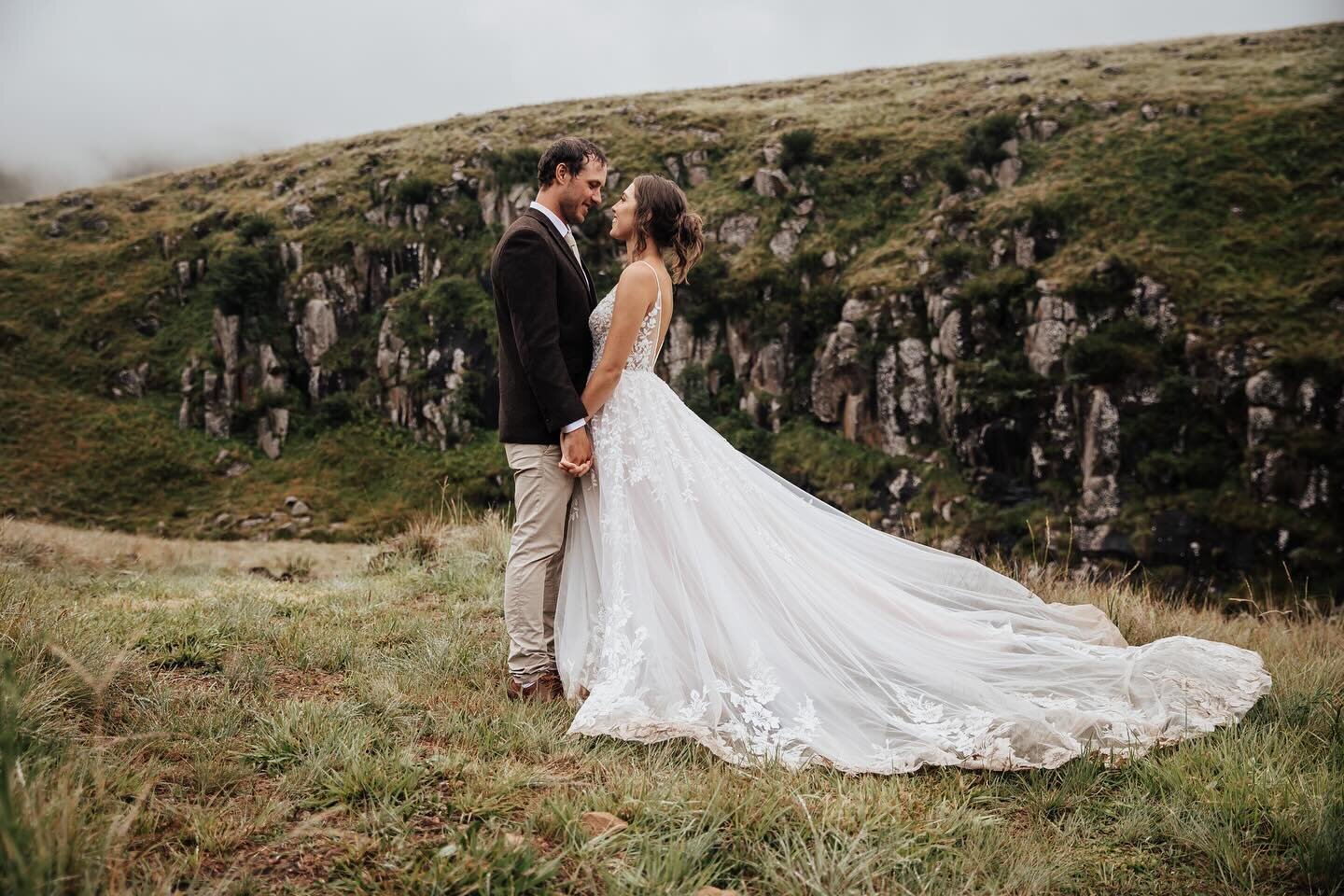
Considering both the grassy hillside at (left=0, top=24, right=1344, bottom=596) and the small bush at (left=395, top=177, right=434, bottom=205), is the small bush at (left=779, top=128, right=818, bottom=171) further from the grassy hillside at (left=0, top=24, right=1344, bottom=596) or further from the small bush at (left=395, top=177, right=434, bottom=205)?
the small bush at (left=395, top=177, right=434, bottom=205)

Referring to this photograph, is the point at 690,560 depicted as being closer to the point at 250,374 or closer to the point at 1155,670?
the point at 1155,670

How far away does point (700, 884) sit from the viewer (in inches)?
94.0

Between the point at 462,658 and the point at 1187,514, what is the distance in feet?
93.2

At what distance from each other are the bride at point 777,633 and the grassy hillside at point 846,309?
18565 millimetres

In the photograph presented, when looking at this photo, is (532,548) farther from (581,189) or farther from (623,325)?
(581,189)

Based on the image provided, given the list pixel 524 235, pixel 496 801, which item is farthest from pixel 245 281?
pixel 496 801

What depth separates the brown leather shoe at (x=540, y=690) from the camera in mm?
4188

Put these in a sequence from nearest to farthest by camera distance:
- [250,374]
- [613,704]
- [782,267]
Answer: [613,704], [782,267], [250,374]

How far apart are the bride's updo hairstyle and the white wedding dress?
47 centimetres

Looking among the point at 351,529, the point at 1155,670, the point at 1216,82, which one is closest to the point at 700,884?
the point at 1155,670

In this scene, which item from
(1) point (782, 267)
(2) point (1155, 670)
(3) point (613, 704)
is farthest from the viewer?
(1) point (782, 267)

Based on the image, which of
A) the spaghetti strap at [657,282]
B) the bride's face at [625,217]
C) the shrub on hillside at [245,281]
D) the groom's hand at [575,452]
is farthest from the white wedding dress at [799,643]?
the shrub on hillside at [245,281]

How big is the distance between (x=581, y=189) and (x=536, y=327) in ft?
3.19

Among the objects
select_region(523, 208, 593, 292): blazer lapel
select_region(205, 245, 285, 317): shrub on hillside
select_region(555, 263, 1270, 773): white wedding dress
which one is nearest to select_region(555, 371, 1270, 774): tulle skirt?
select_region(555, 263, 1270, 773): white wedding dress
